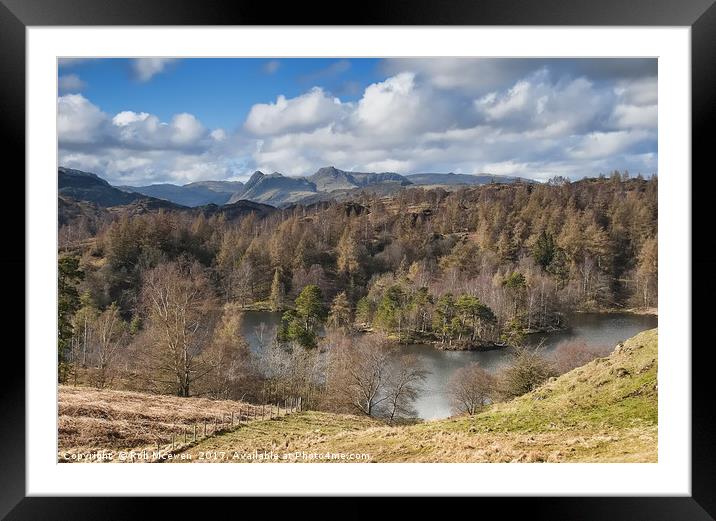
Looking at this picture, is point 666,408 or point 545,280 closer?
point 666,408

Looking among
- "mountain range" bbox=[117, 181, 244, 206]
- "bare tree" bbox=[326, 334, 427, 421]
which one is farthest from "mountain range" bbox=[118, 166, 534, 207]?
"bare tree" bbox=[326, 334, 427, 421]

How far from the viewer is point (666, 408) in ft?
11.0

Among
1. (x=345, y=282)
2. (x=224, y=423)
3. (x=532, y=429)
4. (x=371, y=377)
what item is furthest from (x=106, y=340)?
(x=532, y=429)

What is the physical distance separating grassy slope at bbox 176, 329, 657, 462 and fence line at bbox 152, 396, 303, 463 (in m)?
0.07

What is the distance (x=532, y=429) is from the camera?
4.27 metres

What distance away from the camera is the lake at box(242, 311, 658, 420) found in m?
4.72

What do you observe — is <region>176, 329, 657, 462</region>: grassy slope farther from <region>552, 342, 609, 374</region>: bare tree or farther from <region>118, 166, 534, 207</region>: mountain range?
<region>118, 166, 534, 207</region>: mountain range

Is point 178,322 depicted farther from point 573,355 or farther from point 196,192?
point 573,355
